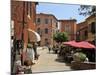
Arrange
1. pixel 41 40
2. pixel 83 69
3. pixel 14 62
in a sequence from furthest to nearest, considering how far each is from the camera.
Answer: pixel 83 69 → pixel 41 40 → pixel 14 62

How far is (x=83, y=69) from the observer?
10.1 ft

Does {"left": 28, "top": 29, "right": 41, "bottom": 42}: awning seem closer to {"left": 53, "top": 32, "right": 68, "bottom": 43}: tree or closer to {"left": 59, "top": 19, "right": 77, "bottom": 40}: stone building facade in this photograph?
{"left": 53, "top": 32, "right": 68, "bottom": 43}: tree

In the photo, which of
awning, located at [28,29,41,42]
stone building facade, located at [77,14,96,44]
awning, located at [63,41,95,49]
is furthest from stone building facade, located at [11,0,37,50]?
stone building facade, located at [77,14,96,44]

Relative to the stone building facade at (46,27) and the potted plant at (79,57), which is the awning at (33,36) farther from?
the potted plant at (79,57)

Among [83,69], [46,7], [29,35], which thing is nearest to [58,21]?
[46,7]

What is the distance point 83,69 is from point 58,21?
0.78 metres

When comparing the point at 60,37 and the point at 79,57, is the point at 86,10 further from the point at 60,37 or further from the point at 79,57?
the point at 79,57

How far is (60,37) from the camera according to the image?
2982 mm

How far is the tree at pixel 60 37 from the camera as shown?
9.72 ft

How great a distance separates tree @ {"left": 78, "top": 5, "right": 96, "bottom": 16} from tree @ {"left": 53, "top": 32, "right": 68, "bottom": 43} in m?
0.40

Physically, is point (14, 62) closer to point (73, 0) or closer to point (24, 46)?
point (24, 46)

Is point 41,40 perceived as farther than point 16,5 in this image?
Yes

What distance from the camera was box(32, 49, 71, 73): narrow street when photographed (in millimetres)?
2859

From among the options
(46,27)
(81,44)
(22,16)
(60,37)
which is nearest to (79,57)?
(81,44)
